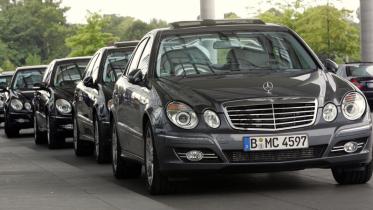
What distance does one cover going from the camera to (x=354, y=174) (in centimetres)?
1128

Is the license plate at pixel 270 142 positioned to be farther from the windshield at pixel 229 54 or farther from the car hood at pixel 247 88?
the windshield at pixel 229 54

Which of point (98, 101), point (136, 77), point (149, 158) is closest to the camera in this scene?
point (149, 158)

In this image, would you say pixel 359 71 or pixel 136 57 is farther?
pixel 359 71

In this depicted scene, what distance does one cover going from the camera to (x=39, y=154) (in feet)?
64.0

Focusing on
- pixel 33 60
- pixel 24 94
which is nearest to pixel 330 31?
pixel 24 94

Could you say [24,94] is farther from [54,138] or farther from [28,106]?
[54,138]

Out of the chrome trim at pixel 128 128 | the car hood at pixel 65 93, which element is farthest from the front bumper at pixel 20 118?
the chrome trim at pixel 128 128

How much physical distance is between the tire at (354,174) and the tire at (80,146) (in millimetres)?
7542

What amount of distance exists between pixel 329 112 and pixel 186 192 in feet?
5.28

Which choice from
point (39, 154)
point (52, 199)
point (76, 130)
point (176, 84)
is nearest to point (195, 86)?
point (176, 84)

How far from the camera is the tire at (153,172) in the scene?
1082cm

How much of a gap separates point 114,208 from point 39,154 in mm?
9743

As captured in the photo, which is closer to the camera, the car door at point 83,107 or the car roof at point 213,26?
the car roof at point 213,26

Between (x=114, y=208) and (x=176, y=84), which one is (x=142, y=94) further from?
(x=114, y=208)
